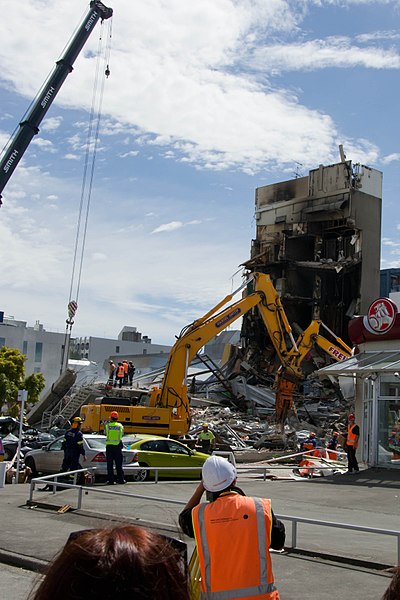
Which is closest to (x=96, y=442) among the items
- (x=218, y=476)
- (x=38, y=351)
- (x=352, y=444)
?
(x=352, y=444)

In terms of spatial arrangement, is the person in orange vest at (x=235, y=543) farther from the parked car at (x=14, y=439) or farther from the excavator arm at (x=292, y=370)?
the excavator arm at (x=292, y=370)

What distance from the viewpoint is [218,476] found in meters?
4.79

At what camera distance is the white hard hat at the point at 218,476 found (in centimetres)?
477

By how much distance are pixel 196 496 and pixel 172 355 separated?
23.3 m

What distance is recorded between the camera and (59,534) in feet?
35.9

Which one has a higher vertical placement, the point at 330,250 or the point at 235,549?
the point at 330,250

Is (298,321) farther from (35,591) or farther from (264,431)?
(35,591)

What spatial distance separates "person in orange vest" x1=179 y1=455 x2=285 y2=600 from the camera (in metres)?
4.27

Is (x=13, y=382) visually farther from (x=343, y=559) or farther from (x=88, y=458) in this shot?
(x=343, y=559)

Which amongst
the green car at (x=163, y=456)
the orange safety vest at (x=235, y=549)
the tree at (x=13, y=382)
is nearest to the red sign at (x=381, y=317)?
the green car at (x=163, y=456)

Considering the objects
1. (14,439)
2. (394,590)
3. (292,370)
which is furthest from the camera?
(292,370)

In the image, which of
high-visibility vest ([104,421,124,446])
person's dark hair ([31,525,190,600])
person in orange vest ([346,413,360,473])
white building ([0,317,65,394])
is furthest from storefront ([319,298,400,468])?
white building ([0,317,65,394])

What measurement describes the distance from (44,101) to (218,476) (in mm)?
29331

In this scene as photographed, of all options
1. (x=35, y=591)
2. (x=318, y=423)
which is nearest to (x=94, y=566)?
(x=35, y=591)
